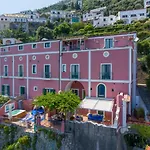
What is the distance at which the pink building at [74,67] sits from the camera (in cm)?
3058

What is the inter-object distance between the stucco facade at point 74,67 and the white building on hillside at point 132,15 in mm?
62866

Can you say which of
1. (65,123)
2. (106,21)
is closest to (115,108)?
(65,123)

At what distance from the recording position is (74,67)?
34219 mm

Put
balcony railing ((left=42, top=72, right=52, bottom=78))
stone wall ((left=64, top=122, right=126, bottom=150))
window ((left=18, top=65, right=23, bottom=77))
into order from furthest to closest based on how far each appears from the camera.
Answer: window ((left=18, top=65, right=23, bottom=77)) < balcony railing ((left=42, top=72, right=52, bottom=78)) < stone wall ((left=64, top=122, right=126, bottom=150))

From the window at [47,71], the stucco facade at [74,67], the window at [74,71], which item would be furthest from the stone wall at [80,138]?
the window at [47,71]

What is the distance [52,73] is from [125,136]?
1659 centimetres

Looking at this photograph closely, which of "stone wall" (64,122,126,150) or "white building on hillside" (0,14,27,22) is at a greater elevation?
"white building on hillside" (0,14,27,22)

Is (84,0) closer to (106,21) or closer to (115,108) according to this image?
(106,21)

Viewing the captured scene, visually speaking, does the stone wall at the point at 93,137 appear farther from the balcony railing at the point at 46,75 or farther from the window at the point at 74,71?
the balcony railing at the point at 46,75

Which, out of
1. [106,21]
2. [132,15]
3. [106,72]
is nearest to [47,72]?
[106,72]

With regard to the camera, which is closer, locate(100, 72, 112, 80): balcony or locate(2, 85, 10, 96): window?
locate(100, 72, 112, 80): balcony

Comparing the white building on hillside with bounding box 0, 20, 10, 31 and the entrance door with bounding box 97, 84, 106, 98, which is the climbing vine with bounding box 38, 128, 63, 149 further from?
the white building on hillside with bounding box 0, 20, 10, 31

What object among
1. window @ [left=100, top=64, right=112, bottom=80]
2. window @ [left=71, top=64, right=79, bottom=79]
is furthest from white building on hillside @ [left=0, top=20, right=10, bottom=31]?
window @ [left=100, top=64, right=112, bottom=80]

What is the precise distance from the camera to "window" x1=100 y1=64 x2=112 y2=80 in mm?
31148
